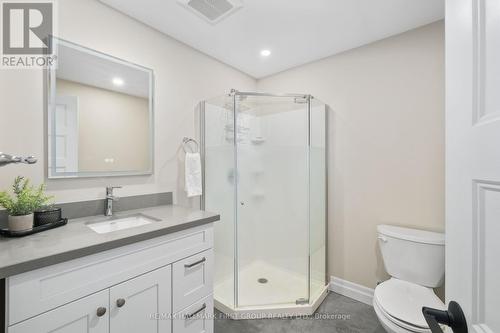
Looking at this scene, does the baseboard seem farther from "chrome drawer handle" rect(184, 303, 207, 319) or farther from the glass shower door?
"chrome drawer handle" rect(184, 303, 207, 319)

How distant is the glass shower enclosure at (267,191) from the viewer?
2.10 meters

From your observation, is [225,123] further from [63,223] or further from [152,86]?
[63,223]

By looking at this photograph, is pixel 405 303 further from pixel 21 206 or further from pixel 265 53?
pixel 265 53

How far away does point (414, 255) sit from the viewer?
1.63 metres

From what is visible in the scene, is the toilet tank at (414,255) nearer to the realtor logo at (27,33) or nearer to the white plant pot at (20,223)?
the white plant pot at (20,223)

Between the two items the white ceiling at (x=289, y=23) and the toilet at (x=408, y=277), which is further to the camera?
→ the white ceiling at (x=289, y=23)

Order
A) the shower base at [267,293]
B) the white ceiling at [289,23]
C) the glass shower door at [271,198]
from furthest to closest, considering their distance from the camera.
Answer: the glass shower door at [271,198]
the shower base at [267,293]
the white ceiling at [289,23]

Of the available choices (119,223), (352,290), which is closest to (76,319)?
(119,223)

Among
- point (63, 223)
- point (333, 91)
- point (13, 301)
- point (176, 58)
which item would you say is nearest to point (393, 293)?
point (333, 91)

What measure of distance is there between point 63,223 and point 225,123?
1.42 m

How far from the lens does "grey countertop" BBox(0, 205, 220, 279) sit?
82 cm

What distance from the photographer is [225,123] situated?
84.5 inches

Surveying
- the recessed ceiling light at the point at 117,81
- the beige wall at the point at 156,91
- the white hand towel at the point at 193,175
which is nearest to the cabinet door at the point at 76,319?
the beige wall at the point at 156,91

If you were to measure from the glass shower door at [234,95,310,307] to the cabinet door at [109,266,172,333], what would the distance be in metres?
0.92
